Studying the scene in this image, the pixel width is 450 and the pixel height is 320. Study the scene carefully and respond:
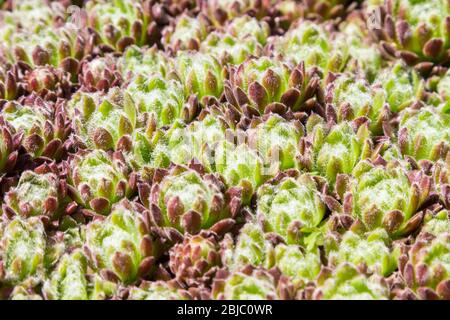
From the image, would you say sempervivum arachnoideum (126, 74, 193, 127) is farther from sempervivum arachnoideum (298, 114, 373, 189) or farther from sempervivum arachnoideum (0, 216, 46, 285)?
sempervivum arachnoideum (0, 216, 46, 285)

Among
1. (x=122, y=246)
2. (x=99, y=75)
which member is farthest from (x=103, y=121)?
(x=122, y=246)

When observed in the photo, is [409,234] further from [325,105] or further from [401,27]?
[401,27]

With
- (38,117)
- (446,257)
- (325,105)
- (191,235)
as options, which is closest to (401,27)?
(325,105)

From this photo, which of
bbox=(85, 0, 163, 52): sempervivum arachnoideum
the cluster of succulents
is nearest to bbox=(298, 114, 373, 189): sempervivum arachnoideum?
A: the cluster of succulents

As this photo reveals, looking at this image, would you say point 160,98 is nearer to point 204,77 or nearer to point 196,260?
point 204,77

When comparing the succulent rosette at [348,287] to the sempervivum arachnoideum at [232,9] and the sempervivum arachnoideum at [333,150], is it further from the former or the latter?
the sempervivum arachnoideum at [232,9]

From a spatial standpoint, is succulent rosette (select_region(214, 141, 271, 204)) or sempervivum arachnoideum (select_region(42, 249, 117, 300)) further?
succulent rosette (select_region(214, 141, 271, 204))
